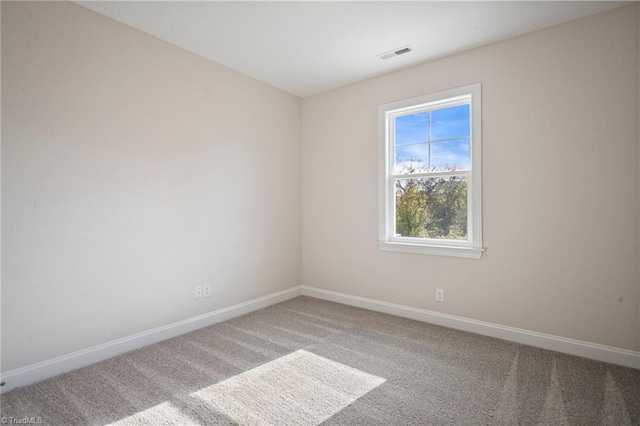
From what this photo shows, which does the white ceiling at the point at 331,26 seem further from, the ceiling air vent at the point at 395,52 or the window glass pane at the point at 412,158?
the window glass pane at the point at 412,158

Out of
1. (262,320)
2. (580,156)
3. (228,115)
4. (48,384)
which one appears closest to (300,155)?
(228,115)

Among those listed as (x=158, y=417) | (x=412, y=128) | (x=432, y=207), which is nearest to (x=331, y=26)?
(x=412, y=128)

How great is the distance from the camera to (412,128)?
3.50 metres

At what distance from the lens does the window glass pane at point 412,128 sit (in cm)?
342

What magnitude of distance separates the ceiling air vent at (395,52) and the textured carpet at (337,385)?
2.61 metres

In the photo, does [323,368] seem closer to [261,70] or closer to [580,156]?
[580,156]

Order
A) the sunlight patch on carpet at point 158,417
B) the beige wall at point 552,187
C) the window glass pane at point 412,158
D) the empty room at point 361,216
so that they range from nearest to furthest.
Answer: the sunlight patch on carpet at point 158,417 → the empty room at point 361,216 → the beige wall at point 552,187 → the window glass pane at point 412,158

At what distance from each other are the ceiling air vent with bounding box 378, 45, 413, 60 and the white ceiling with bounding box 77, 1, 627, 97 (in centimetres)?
6

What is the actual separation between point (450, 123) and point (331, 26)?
1472mm

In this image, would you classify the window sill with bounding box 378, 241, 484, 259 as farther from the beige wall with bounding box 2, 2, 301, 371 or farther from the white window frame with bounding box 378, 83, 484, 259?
the beige wall with bounding box 2, 2, 301, 371

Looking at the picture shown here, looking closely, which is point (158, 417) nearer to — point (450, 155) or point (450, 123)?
point (450, 155)

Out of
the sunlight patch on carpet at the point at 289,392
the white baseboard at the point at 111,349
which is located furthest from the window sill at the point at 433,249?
the white baseboard at the point at 111,349

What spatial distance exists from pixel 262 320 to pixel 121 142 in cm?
208

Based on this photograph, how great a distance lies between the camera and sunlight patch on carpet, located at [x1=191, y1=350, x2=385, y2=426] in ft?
6.08
